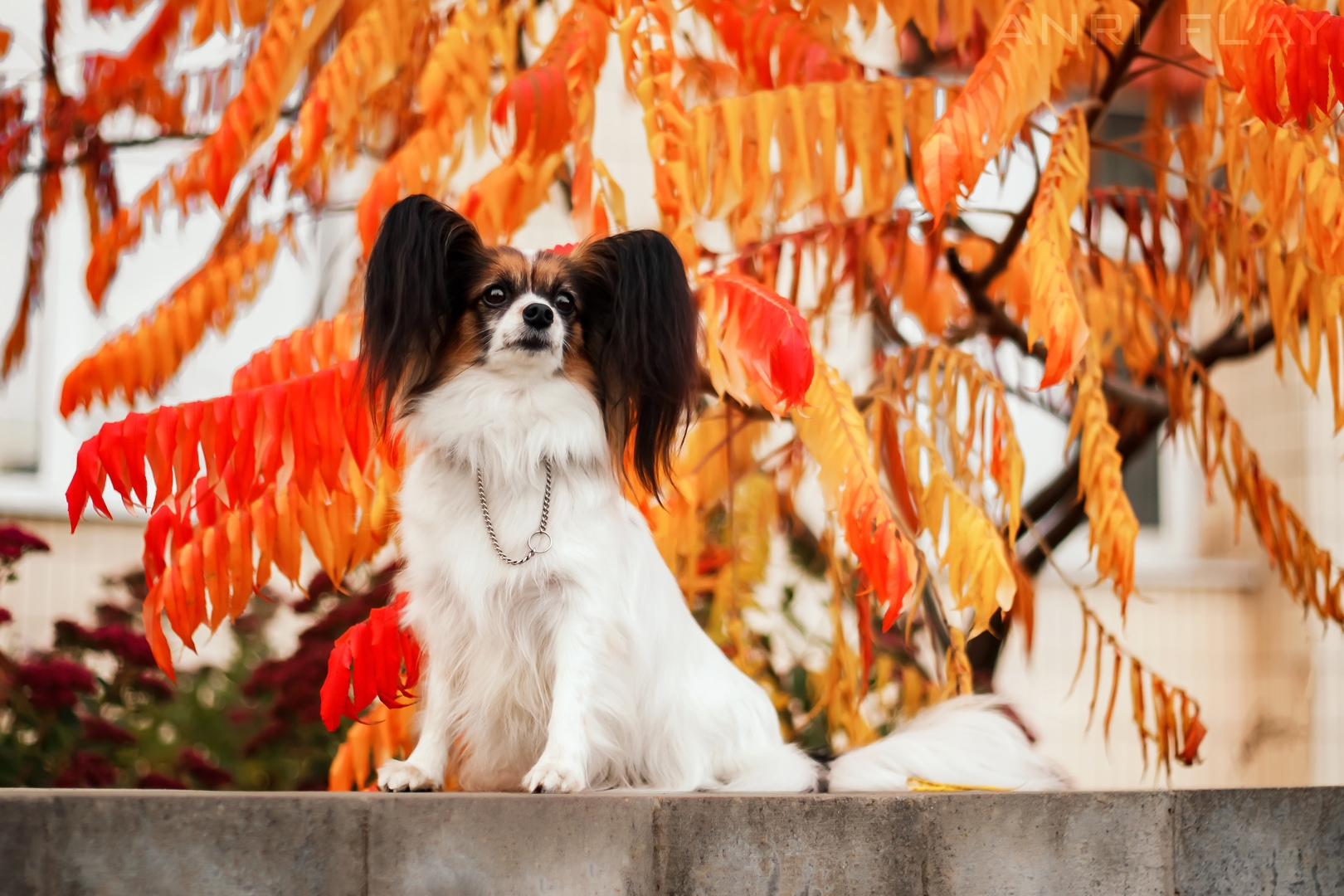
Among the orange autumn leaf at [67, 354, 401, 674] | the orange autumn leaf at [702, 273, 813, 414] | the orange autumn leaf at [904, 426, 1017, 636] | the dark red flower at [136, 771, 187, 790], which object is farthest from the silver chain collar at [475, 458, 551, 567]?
the dark red flower at [136, 771, 187, 790]

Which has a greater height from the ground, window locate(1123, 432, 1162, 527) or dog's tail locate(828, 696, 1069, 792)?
window locate(1123, 432, 1162, 527)

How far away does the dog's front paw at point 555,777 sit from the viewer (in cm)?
251

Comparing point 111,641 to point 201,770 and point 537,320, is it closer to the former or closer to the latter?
point 201,770

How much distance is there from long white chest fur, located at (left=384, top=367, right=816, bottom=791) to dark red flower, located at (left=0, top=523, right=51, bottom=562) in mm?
1747

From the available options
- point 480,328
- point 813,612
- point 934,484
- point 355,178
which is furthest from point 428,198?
point 813,612

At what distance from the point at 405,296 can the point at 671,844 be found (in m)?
1.25

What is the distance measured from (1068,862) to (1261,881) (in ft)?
1.58

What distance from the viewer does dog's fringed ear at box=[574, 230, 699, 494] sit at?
278cm

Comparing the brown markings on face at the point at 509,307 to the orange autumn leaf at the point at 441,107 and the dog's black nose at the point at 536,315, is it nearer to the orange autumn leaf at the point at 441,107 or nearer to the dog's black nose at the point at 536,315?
the dog's black nose at the point at 536,315

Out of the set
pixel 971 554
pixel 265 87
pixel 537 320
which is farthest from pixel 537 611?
pixel 265 87

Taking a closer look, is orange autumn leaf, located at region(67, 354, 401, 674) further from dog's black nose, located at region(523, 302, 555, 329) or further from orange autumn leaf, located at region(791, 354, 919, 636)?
orange autumn leaf, located at region(791, 354, 919, 636)

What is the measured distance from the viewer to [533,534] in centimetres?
269

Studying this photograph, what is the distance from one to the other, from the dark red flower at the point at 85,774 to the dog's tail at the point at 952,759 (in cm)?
252

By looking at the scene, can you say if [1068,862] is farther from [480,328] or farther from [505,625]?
[480,328]
